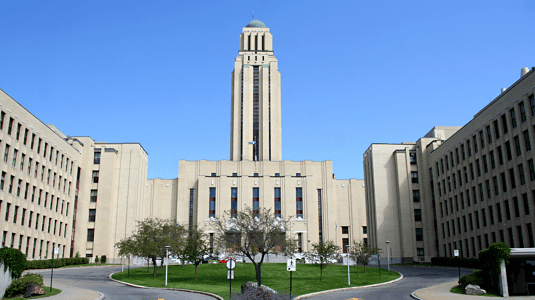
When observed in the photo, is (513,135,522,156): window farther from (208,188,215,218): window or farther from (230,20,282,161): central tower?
(230,20,282,161): central tower

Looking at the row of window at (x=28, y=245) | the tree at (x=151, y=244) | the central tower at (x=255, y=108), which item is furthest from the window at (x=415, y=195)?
the row of window at (x=28, y=245)

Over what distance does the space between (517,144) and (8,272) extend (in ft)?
158

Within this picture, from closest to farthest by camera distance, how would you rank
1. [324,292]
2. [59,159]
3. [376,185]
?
1. [324,292]
2. [59,159]
3. [376,185]

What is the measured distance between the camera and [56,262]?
196 feet

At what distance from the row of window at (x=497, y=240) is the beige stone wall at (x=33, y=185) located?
55.3 metres

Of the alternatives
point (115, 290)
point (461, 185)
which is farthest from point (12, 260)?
point (461, 185)

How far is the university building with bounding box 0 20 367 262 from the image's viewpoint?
57938 mm

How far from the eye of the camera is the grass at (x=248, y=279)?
3672 cm

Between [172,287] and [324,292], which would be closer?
[324,292]

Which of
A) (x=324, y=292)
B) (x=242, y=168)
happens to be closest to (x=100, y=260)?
(x=242, y=168)

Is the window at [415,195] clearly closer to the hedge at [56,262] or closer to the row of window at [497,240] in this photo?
the row of window at [497,240]

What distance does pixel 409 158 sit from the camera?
80250 mm

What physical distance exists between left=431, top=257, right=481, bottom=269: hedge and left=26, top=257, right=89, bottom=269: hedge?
46.0 m

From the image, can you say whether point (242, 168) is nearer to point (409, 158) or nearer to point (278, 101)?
point (278, 101)
